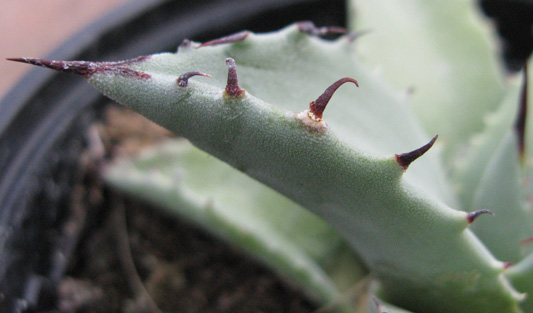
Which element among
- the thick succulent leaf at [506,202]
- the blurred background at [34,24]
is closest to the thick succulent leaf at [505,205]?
the thick succulent leaf at [506,202]

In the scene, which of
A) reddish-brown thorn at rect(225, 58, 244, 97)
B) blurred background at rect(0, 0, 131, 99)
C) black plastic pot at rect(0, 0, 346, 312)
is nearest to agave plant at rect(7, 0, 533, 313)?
reddish-brown thorn at rect(225, 58, 244, 97)

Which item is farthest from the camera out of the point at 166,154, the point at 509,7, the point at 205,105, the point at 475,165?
the point at 509,7

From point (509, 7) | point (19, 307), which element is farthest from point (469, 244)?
point (509, 7)

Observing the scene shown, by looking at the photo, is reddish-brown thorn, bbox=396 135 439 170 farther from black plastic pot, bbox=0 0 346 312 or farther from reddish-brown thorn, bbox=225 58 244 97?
black plastic pot, bbox=0 0 346 312

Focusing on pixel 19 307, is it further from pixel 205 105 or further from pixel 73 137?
pixel 205 105

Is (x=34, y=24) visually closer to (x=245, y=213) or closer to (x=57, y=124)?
(x=57, y=124)

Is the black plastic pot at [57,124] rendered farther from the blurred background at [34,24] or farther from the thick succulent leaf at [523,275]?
the thick succulent leaf at [523,275]

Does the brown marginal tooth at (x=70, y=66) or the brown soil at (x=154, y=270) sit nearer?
the brown marginal tooth at (x=70, y=66)
